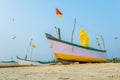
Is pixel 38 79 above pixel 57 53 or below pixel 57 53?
below

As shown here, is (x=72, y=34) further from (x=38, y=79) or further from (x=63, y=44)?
(x=38, y=79)

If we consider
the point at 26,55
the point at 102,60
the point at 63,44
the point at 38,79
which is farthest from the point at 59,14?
the point at 26,55

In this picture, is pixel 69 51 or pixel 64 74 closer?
pixel 64 74

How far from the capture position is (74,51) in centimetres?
2006

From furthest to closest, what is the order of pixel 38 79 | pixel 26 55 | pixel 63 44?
1. pixel 26 55
2. pixel 63 44
3. pixel 38 79

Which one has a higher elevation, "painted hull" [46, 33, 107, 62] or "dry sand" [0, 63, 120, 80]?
"painted hull" [46, 33, 107, 62]

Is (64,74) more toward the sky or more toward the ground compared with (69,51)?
more toward the ground

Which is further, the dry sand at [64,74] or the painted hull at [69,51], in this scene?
the painted hull at [69,51]

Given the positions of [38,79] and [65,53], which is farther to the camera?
[65,53]

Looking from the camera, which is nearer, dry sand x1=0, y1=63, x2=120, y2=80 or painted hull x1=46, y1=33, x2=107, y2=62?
dry sand x1=0, y1=63, x2=120, y2=80

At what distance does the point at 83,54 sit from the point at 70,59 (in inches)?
48.2

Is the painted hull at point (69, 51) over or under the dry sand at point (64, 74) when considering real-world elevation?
over

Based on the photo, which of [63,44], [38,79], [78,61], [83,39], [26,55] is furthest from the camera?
[26,55]

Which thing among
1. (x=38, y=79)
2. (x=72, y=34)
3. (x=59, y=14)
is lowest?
(x=38, y=79)
